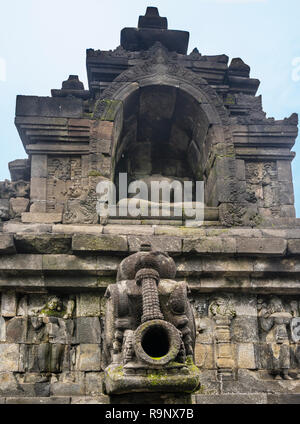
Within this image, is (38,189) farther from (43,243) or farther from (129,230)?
(129,230)

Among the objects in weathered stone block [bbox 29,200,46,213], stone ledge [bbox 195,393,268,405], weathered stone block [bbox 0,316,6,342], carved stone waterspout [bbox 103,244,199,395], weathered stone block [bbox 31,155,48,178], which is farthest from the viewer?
weathered stone block [bbox 31,155,48,178]

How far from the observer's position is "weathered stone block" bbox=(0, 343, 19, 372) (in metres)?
8.53

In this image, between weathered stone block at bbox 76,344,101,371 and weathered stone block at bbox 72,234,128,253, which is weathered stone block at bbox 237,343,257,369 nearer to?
weathered stone block at bbox 76,344,101,371

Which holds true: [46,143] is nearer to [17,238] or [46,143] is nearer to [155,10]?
[17,238]

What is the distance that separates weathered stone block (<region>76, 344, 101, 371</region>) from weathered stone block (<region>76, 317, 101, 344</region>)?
0.30 feet

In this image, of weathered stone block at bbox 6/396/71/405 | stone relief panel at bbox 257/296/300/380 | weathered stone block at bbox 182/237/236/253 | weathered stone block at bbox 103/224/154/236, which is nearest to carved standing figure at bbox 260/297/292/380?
stone relief panel at bbox 257/296/300/380

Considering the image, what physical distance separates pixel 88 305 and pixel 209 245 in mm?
2128

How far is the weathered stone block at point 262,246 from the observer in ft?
29.9

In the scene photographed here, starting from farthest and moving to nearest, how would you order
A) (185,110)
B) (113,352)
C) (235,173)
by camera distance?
(185,110)
(235,173)
(113,352)

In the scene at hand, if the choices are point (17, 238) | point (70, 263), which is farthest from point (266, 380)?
point (17, 238)

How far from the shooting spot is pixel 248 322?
9.09 metres

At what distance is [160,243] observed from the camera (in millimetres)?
9023

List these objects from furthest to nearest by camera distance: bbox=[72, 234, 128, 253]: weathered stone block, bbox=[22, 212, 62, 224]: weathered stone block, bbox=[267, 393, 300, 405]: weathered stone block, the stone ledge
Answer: bbox=[22, 212, 62, 224]: weathered stone block → bbox=[72, 234, 128, 253]: weathered stone block → bbox=[267, 393, 300, 405]: weathered stone block → the stone ledge

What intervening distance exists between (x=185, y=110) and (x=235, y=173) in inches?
79.5
